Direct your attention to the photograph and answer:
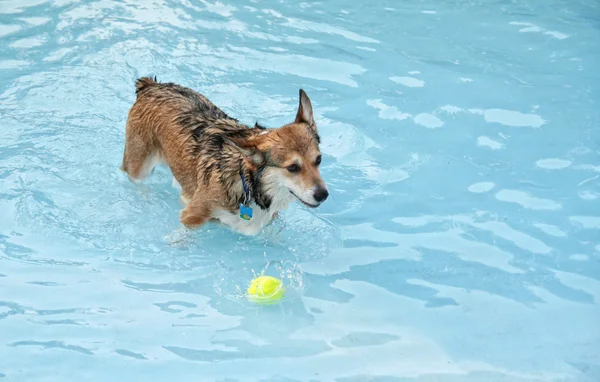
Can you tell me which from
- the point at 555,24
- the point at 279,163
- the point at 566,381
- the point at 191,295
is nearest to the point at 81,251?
the point at 191,295

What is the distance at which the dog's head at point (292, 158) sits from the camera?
4949 millimetres

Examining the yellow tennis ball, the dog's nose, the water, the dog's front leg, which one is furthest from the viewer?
the dog's front leg

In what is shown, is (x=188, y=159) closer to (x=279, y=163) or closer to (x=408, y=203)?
(x=279, y=163)

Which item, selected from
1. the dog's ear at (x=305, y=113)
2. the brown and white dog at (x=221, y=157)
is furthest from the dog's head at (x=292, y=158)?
the dog's ear at (x=305, y=113)

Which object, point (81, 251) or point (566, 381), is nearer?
point (566, 381)

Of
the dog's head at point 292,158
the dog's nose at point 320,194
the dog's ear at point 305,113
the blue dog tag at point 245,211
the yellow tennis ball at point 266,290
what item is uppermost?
the dog's ear at point 305,113

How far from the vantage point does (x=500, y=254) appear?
5609 millimetres

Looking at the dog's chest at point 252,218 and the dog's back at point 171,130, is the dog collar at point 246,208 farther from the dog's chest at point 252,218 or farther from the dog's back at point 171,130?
the dog's back at point 171,130

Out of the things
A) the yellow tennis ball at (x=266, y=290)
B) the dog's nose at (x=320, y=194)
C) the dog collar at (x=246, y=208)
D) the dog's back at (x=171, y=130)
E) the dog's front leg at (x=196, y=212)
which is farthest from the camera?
the dog's back at (x=171, y=130)

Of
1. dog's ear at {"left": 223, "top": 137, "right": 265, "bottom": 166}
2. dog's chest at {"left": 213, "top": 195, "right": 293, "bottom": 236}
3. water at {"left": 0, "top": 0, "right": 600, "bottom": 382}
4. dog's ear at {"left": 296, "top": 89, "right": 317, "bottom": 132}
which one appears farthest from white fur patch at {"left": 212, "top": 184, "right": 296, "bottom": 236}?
dog's ear at {"left": 296, "top": 89, "right": 317, "bottom": 132}

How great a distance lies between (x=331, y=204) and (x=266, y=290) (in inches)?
51.4

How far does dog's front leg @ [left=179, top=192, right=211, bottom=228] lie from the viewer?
551 centimetres

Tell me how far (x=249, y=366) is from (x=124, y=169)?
239 centimetres

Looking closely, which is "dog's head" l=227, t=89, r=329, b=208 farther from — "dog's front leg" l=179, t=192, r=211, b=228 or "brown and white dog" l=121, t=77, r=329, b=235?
"dog's front leg" l=179, t=192, r=211, b=228
